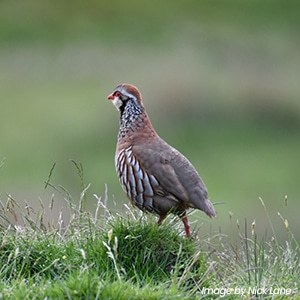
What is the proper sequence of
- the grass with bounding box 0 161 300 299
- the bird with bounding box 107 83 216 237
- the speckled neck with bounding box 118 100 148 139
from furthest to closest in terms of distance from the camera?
the speckled neck with bounding box 118 100 148 139, the bird with bounding box 107 83 216 237, the grass with bounding box 0 161 300 299

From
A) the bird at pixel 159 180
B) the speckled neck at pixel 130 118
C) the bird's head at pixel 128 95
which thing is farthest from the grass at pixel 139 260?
the bird's head at pixel 128 95

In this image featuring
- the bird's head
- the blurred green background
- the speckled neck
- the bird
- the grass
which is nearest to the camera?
the grass

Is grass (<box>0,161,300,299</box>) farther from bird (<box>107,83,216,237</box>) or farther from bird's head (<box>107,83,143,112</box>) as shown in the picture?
bird's head (<box>107,83,143,112</box>)

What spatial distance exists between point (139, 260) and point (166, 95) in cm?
1409

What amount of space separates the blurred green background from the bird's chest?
6383 millimetres

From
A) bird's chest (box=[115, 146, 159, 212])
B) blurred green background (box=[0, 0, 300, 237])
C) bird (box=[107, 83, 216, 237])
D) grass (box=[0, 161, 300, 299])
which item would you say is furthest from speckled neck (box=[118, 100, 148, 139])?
blurred green background (box=[0, 0, 300, 237])

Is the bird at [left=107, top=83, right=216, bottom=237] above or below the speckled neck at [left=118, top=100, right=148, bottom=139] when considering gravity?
below

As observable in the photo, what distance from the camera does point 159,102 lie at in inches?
849

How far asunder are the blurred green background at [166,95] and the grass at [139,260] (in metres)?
7.12

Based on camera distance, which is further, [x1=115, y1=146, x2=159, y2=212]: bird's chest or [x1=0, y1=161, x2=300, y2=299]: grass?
[x1=115, y1=146, x2=159, y2=212]: bird's chest

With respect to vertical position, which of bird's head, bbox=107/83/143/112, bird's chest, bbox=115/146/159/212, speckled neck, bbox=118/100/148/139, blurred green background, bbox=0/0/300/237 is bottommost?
blurred green background, bbox=0/0/300/237

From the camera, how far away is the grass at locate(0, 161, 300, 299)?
23.9 feet

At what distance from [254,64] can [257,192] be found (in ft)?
22.9

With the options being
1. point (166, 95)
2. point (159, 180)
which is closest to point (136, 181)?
point (159, 180)
